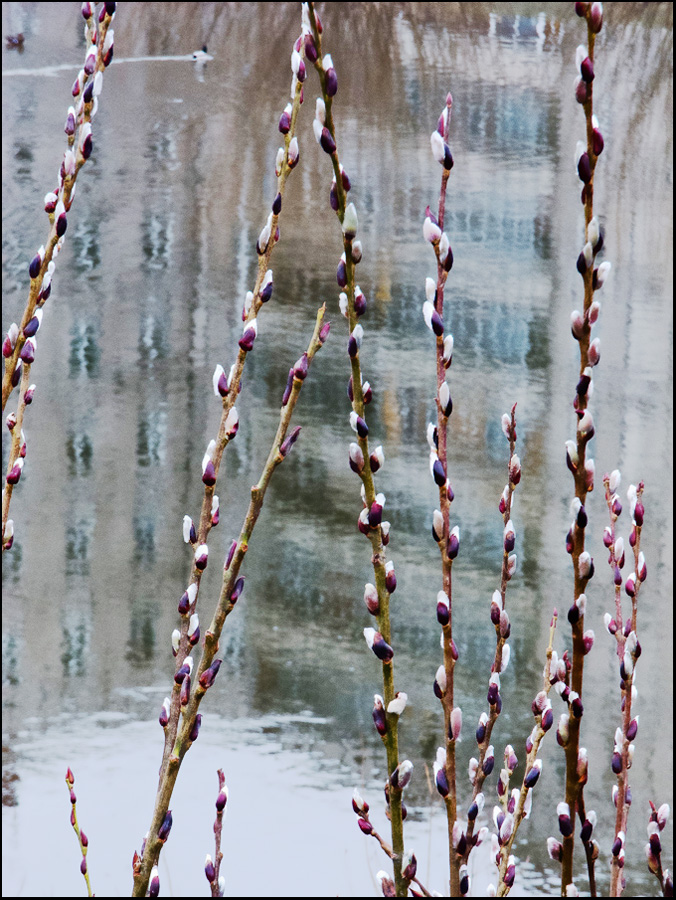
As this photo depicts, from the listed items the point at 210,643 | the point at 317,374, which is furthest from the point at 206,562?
the point at 317,374

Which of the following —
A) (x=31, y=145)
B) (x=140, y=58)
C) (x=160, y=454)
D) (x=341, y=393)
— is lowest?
(x=160, y=454)

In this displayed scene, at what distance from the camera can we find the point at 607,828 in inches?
66.6

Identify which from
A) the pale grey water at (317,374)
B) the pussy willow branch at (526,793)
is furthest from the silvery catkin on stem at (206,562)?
the pale grey water at (317,374)

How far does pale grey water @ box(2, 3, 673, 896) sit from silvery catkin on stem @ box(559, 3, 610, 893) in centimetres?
150

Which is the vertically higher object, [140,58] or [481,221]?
[140,58]

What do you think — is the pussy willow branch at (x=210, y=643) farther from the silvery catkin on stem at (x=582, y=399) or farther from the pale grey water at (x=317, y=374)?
the pale grey water at (x=317, y=374)

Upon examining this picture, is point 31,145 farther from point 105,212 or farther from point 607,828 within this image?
point 607,828

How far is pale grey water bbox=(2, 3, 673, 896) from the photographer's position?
5.78 feet

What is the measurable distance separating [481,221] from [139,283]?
749 mm

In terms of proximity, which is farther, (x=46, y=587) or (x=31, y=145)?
(x=31, y=145)

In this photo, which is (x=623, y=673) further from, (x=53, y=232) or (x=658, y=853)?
(x=53, y=232)

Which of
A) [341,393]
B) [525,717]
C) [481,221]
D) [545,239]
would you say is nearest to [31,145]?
[341,393]

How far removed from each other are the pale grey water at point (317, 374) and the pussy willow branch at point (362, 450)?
4.94 ft

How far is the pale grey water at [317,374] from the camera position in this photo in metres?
1.76
